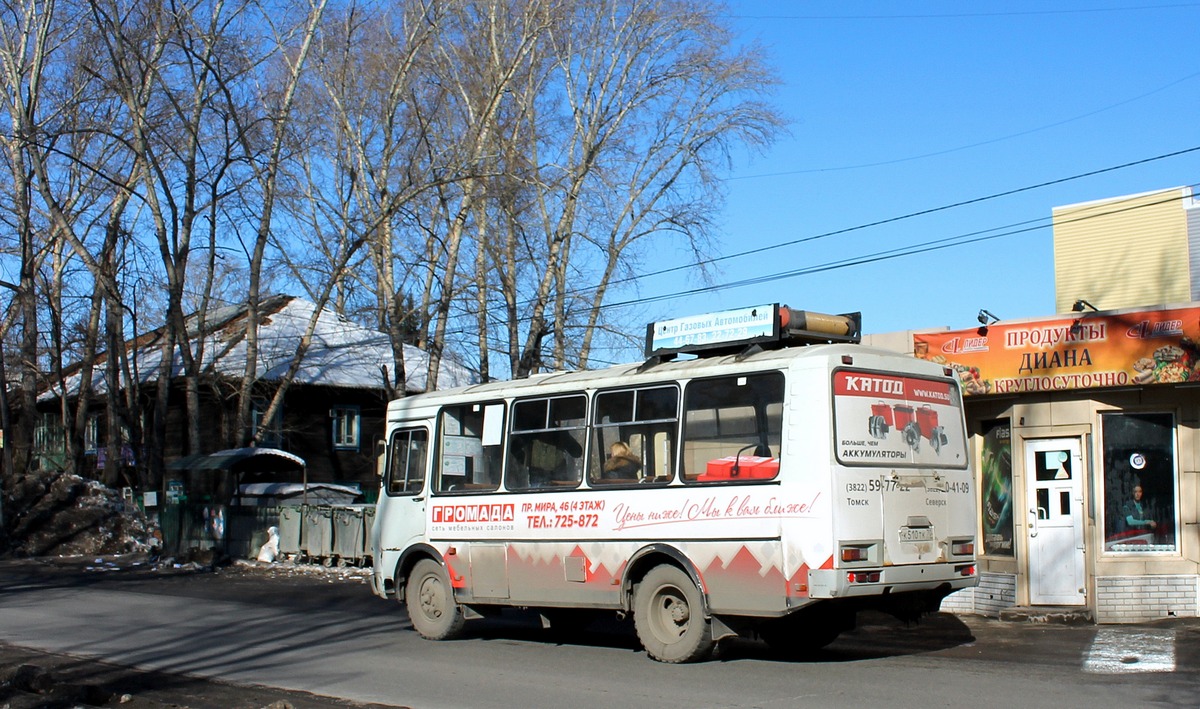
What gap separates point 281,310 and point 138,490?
10.4m

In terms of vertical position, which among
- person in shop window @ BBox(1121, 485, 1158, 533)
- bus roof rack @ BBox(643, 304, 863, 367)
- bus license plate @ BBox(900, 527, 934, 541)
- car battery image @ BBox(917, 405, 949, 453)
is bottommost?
bus license plate @ BBox(900, 527, 934, 541)

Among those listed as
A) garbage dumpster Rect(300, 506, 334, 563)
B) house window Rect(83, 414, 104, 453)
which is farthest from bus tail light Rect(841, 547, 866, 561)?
house window Rect(83, 414, 104, 453)

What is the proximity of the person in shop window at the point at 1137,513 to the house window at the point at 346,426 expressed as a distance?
3093cm

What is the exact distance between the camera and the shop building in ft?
47.1

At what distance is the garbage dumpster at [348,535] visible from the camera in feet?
81.3

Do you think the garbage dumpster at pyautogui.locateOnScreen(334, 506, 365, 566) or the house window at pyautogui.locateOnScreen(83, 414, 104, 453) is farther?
the house window at pyautogui.locateOnScreen(83, 414, 104, 453)

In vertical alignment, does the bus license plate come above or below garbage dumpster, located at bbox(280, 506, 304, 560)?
above

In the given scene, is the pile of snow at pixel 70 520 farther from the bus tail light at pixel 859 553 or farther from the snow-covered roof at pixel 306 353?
the bus tail light at pixel 859 553

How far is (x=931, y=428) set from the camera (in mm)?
11406

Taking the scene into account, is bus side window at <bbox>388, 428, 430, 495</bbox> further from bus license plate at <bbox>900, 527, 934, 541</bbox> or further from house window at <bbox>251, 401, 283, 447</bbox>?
house window at <bbox>251, 401, 283, 447</bbox>

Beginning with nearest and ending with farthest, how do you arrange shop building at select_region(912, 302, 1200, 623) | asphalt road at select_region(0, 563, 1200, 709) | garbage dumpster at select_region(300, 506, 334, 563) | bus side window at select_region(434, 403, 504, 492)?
asphalt road at select_region(0, 563, 1200, 709) < bus side window at select_region(434, 403, 504, 492) < shop building at select_region(912, 302, 1200, 623) < garbage dumpster at select_region(300, 506, 334, 563)

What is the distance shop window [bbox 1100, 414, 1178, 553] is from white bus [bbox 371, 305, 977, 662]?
4392mm

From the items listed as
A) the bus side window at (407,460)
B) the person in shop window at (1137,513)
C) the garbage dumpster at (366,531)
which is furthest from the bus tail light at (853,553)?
the garbage dumpster at (366,531)

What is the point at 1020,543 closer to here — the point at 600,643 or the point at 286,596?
the point at 600,643
